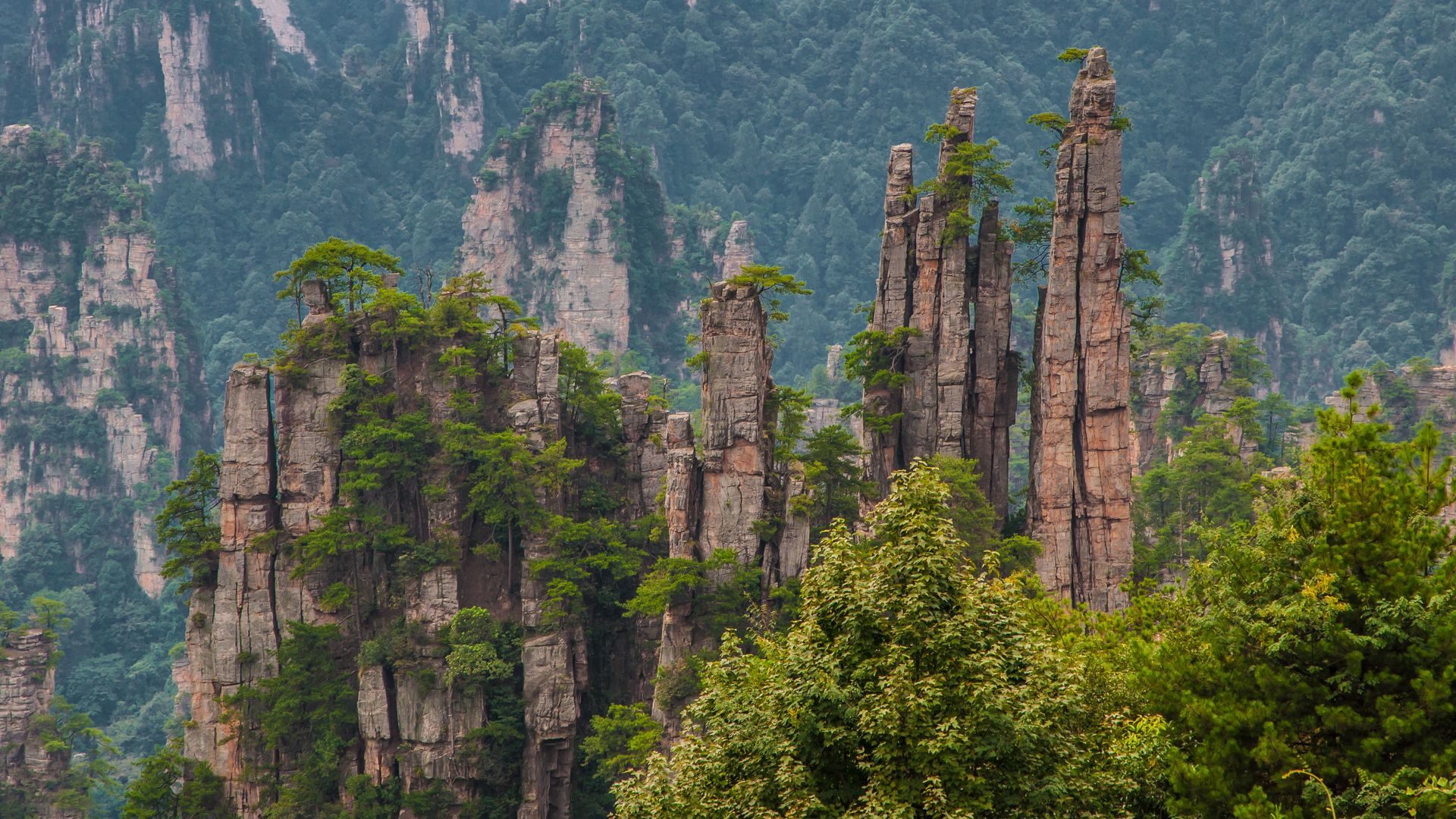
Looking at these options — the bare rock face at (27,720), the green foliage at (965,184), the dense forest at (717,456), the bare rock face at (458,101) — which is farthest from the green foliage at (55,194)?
the green foliage at (965,184)

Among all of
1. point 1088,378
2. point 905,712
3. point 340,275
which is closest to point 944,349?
point 1088,378

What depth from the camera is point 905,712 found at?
21641 millimetres

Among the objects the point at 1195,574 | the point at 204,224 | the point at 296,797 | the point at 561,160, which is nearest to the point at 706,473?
the point at 296,797

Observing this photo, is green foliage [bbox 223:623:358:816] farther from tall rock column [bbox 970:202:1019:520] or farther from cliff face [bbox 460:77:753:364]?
cliff face [bbox 460:77:753:364]

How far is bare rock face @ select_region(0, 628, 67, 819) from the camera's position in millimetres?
61719

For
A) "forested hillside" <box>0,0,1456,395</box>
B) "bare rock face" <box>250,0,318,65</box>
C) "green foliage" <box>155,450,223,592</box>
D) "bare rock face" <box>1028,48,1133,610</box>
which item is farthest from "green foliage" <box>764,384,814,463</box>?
"bare rock face" <box>250,0,318,65</box>

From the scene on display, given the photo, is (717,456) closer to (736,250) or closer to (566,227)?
(566,227)

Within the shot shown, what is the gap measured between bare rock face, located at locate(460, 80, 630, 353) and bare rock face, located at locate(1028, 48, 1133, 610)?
217 feet

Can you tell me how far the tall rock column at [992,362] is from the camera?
48.0m

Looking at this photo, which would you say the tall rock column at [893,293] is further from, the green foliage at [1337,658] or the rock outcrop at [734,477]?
the green foliage at [1337,658]

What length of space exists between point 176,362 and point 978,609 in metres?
101

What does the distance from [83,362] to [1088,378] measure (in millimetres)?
81677

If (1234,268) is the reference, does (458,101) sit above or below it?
above

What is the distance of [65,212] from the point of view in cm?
11100
